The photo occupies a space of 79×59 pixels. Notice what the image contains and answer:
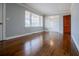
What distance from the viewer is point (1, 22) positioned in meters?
3.90

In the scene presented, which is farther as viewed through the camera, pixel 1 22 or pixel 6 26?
pixel 6 26

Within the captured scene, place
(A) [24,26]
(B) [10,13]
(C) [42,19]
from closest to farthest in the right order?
1. (B) [10,13]
2. (C) [42,19]
3. (A) [24,26]

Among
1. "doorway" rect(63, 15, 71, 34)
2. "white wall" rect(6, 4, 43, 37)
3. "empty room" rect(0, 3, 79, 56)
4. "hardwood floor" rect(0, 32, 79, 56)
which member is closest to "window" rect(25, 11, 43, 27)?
"empty room" rect(0, 3, 79, 56)

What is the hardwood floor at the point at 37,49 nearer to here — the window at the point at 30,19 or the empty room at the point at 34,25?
the empty room at the point at 34,25

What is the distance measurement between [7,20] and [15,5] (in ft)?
2.94

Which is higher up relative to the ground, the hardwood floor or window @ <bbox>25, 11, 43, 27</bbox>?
window @ <bbox>25, 11, 43, 27</bbox>

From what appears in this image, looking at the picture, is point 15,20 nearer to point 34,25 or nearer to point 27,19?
point 27,19

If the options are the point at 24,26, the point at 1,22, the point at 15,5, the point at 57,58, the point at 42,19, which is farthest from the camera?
the point at 24,26

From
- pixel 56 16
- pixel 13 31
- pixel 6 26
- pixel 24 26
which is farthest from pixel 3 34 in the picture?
pixel 56 16

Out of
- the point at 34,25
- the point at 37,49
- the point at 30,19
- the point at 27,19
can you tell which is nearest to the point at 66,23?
the point at 34,25

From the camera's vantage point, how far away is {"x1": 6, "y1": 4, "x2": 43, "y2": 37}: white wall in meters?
4.36

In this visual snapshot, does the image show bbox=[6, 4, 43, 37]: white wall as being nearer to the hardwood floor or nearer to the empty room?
the empty room

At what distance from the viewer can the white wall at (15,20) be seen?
4359 millimetres

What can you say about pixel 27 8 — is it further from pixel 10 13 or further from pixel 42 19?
pixel 10 13
